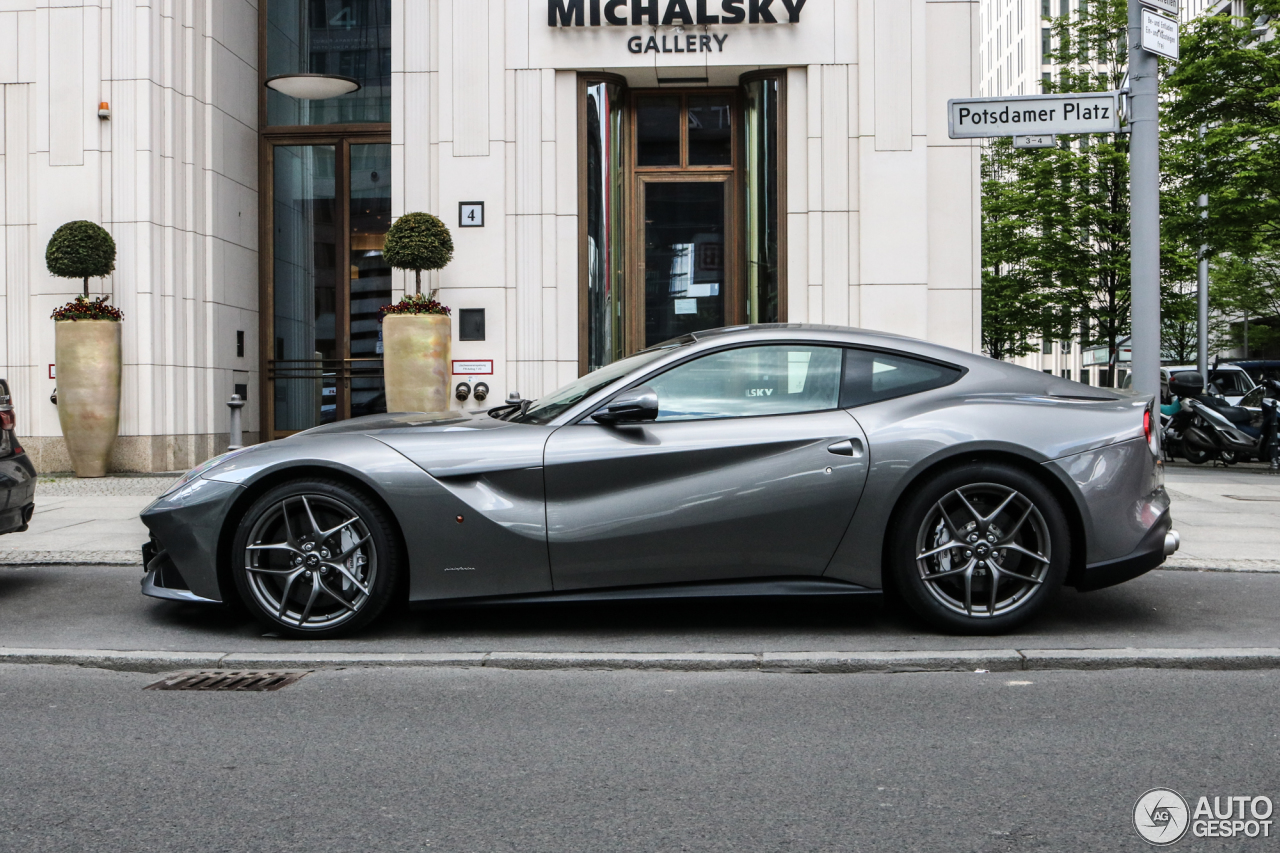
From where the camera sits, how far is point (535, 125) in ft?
43.7

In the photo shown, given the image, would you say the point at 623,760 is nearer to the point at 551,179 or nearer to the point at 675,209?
the point at 551,179

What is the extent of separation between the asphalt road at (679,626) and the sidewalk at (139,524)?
1003 mm

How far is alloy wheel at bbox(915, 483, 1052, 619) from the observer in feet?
16.9

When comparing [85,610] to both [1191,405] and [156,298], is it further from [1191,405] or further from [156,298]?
[1191,405]

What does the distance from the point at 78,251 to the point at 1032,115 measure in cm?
904

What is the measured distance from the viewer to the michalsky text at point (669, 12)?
517 inches

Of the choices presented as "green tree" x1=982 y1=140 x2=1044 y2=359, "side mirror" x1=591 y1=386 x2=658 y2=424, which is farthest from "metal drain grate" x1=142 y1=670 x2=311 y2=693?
"green tree" x1=982 y1=140 x2=1044 y2=359

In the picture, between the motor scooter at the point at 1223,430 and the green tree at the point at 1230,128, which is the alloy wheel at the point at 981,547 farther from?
the green tree at the point at 1230,128

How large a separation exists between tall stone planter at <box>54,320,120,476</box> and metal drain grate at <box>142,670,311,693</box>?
8617mm

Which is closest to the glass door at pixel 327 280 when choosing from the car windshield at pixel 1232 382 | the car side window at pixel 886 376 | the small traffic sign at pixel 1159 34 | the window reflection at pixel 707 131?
the window reflection at pixel 707 131

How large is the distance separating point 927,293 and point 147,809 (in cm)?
1117

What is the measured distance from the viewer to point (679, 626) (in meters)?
5.56

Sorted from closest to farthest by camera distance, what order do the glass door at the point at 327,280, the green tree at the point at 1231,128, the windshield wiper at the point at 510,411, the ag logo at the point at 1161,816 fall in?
the ag logo at the point at 1161,816, the windshield wiper at the point at 510,411, the glass door at the point at 327,280, the green tree at the point at 1231,128

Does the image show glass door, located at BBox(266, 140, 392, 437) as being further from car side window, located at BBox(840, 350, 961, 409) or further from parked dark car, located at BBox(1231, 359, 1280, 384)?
parked dark car, located at BBox(1231, 359, 1280, 384)
